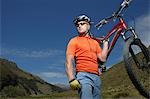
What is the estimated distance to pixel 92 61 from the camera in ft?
30.2

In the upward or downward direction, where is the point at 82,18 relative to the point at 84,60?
upward

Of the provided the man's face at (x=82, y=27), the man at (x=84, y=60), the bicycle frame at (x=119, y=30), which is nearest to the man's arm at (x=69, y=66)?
the man at (x=84, y=60)

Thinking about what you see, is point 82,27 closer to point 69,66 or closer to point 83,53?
point 83,53

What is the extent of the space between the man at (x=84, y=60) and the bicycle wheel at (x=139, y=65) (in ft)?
5.27

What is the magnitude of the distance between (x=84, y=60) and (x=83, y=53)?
0.55ft

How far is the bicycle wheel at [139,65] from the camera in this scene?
1098 centimetres

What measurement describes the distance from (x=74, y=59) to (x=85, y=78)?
0.56 m

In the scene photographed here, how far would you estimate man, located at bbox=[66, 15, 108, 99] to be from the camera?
8.80 metres

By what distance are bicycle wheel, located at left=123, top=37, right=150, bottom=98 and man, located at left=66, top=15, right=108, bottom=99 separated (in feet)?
5.27

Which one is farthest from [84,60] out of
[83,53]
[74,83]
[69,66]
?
[74,83]

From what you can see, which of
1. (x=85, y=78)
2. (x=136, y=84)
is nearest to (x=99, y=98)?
(x=85, y=78)

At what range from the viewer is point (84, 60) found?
30.0ft

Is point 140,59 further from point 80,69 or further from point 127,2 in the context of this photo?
point 80,69

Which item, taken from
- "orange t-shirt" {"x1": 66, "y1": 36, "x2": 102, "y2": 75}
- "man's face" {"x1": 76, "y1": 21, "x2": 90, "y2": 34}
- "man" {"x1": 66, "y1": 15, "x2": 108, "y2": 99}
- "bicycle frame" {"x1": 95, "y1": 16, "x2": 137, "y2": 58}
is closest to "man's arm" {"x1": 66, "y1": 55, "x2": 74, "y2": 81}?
"man" {"x1": 66, "y1": 15, "x2": 108, "y2": 99}
